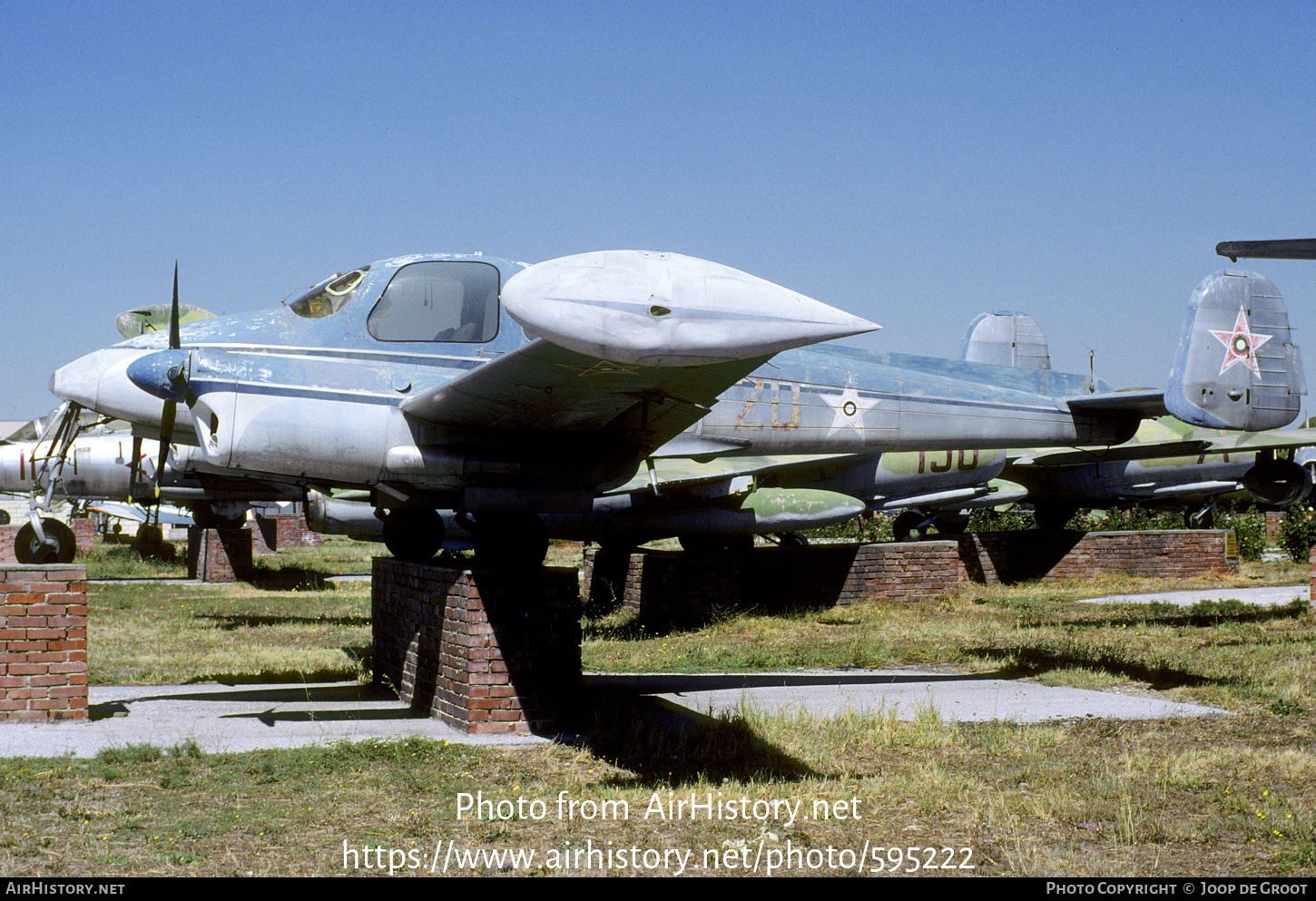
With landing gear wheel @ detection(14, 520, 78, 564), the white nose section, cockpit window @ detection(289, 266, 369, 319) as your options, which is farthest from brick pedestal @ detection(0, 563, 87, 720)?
landing gear wheel @ detection(14, 520, 78, 564)

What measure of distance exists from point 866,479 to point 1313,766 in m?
13.3

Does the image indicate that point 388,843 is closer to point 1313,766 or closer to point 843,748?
point 843,748

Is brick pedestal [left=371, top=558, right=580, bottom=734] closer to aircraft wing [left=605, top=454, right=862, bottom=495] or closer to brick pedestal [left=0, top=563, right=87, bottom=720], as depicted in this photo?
brick pedestal [left=0, top=563, right=87, bottom=720]

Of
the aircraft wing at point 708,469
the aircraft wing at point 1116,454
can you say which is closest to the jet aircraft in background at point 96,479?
the aircraft wing at point 708,469

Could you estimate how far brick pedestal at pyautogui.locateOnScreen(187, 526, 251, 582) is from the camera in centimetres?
2555

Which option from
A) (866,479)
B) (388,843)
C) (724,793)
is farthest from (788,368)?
(866,479)

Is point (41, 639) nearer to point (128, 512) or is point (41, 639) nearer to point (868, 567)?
point (868, 567)

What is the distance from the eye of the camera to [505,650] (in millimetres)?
8172

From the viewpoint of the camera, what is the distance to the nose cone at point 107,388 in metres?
9.62

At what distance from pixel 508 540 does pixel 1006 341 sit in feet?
43.5

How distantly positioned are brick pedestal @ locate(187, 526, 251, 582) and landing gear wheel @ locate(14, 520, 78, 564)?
645 centimetres

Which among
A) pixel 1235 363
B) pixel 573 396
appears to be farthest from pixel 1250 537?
pixel 573 396

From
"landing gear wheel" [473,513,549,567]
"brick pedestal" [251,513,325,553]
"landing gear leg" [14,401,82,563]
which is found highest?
"landing gear wheel" [473,513,549,567]

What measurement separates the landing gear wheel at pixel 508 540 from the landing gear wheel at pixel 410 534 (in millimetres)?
1141
